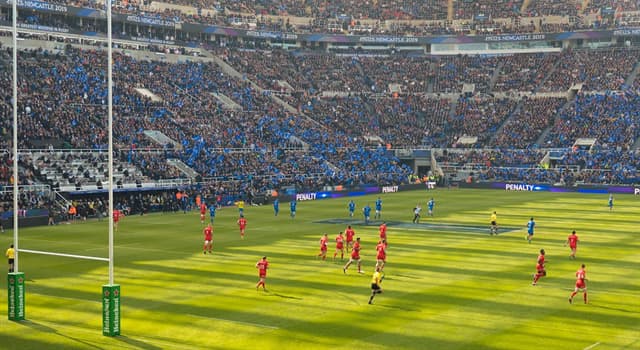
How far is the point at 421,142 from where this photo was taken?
107m

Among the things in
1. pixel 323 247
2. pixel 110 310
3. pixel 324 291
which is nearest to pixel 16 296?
pixel 110 310

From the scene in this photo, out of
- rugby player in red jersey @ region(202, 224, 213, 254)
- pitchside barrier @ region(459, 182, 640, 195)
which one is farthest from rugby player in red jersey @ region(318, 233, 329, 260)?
pitchside barrier @ region(459, 182, 640, 195)

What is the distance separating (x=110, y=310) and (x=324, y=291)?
9649mm

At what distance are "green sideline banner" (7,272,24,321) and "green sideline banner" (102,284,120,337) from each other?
12.4 ft

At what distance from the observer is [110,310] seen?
23.6 metres

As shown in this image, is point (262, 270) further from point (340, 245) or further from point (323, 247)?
point (340, 245)

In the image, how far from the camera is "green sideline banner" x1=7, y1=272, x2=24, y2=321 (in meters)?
25.6

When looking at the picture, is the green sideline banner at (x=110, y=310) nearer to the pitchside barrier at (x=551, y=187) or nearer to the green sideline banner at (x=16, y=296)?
the green sideline banner at (x=16, y=296)

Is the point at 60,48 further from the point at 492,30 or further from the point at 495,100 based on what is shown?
the point at 492,30

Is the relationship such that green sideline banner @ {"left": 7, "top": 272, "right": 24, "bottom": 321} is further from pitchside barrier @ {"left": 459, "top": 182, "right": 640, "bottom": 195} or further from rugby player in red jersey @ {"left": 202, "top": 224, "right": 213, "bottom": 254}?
pitchside barrier @ {"left": 459, "top": 182, "right": 640, "bottom": 195}

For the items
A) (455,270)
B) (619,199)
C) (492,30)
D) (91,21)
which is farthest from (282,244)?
(492,30)

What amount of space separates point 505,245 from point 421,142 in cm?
6358

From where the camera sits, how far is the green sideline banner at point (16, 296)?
1008 inches

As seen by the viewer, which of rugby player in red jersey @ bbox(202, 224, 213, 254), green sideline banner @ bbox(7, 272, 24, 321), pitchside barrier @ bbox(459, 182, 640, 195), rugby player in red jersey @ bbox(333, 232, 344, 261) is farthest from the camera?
pitchside barrier @ bbox(459, 182, 640, 195)
